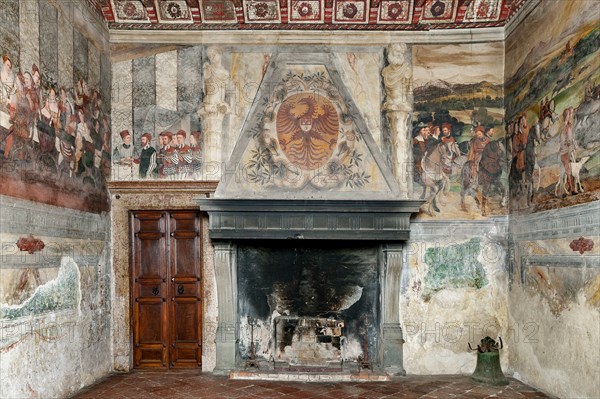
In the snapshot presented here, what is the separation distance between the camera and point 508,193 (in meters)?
6.08

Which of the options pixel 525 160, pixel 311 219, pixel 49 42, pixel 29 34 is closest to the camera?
pixel 29 34

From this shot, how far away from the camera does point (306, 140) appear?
6.17m

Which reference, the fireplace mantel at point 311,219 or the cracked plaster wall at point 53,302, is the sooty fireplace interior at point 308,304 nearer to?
the fireplace mantel at point 311,219

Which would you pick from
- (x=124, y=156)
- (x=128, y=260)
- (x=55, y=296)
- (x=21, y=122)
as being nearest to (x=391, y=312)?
(x=128, y=260)

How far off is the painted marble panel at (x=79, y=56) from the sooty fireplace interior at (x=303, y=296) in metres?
2.85

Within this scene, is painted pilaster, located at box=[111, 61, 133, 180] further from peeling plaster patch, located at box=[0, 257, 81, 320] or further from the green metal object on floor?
the green metal object on floor

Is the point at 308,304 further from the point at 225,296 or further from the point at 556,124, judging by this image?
the point at 556,124

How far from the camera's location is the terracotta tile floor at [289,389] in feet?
16.7

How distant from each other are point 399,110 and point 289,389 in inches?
150

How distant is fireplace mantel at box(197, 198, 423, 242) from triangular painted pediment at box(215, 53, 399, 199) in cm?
34

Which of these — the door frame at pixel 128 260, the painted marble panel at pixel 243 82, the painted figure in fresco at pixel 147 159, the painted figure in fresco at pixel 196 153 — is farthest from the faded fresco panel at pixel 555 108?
the painted figure in fresco at pixel 147 159

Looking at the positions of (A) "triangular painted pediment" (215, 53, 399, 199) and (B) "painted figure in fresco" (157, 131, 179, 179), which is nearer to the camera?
(A) "triangular painted pediment" (215, 53, 399, 199)

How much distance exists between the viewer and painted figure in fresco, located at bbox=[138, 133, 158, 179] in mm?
6164

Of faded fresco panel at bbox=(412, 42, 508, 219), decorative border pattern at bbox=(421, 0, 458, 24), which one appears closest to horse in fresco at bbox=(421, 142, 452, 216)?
faded fresco panel at bbox=(412, 42, 508, 219)
